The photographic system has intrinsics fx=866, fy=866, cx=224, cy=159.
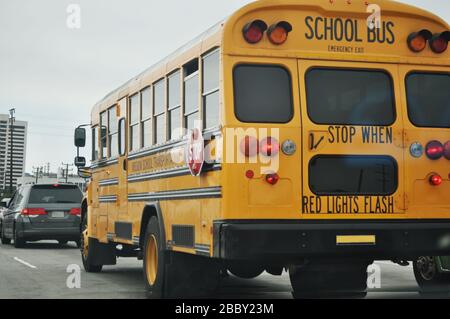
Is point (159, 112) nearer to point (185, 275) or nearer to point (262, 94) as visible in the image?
point (185, 275)

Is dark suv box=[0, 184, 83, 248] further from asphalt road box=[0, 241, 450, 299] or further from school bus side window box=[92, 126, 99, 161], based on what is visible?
school bus side window box=[92, 126, 99, 161]

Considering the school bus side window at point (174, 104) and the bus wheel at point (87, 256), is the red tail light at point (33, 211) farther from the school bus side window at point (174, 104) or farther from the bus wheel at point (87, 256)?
the school bus side window at point (174, 104)

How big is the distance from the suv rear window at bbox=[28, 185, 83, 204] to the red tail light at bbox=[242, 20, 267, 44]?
14585 millimetres

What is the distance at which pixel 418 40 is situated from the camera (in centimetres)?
872

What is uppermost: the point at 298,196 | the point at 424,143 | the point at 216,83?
the point at 216,83

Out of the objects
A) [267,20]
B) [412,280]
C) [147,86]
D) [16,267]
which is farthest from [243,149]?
[16,267]

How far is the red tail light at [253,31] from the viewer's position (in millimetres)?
8156

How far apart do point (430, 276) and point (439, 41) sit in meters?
3.49

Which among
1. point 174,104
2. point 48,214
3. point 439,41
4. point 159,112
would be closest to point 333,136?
point 439,41

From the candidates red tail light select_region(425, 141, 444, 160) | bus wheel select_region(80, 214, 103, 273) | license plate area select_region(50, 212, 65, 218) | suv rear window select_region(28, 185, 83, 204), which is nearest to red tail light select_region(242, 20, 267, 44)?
red tail light select_region(425, 141, 444, 160)

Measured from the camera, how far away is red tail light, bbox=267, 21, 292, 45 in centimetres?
823

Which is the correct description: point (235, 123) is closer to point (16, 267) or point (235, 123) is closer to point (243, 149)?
point (243, 149)

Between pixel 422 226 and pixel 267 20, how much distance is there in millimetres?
2481

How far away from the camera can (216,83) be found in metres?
8.28
